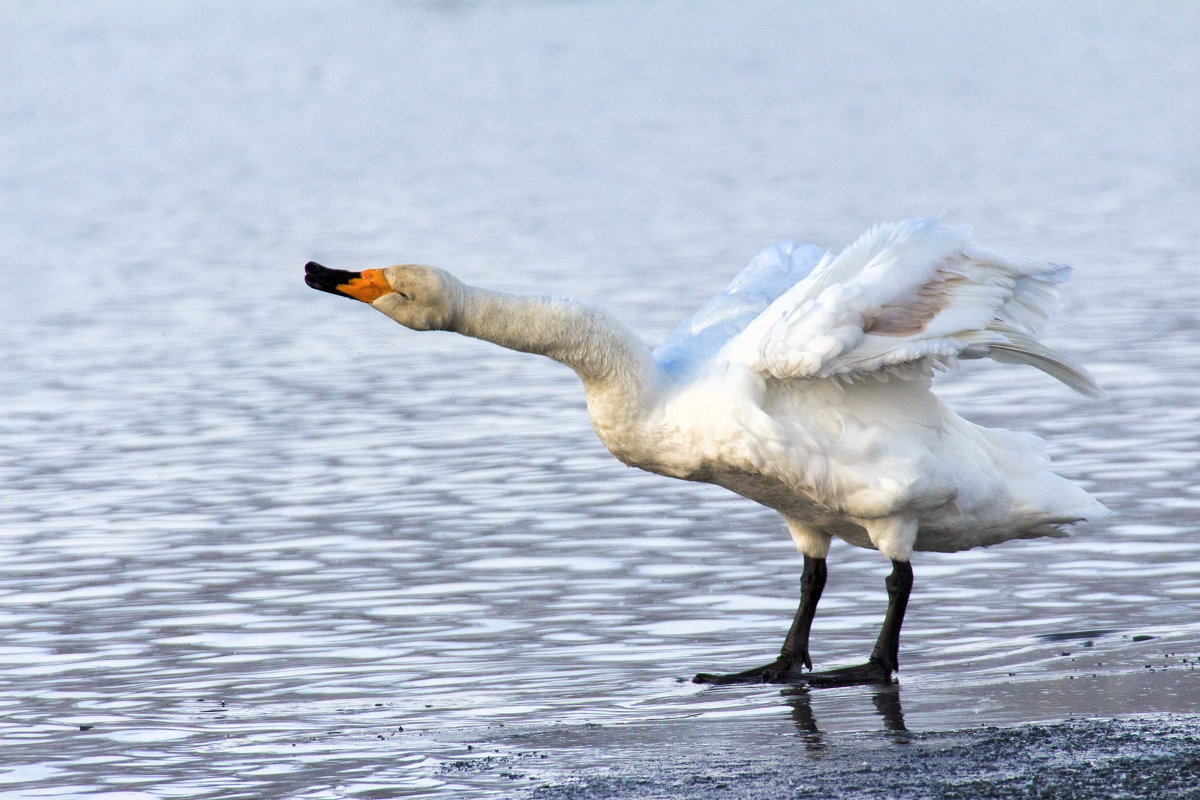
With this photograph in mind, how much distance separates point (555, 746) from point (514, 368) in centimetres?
854

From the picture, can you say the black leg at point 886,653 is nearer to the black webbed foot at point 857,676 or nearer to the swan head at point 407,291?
the black webbed foot at point 857,676

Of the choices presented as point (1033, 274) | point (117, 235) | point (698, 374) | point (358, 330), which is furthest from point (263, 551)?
point (117, 235)

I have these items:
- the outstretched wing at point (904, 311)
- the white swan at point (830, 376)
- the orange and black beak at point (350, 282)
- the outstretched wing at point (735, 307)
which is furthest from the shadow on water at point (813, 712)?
the orange and black beak at point (350, 282)

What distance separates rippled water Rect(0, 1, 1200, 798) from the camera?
7027mm

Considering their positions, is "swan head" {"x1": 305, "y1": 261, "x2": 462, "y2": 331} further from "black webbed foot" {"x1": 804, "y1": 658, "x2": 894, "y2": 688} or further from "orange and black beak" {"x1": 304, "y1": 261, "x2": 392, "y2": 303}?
"black webbed foot" {"x1": 804, "y1": 658, "x2": 894, "y2": 688}

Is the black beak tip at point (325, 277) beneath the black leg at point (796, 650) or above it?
above

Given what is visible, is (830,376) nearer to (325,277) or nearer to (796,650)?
(796,650)

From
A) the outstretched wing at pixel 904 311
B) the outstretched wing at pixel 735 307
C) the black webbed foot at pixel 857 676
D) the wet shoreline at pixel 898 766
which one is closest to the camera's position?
the wet shoreline at pixel 898 766

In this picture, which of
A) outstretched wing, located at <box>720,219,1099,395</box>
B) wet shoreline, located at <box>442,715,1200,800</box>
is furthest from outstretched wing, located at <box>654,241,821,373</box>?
wet shoreline, located at <box>442,715,1200,800</box>

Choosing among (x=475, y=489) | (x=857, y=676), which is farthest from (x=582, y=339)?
(x=475, y=489)

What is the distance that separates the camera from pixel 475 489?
436 inches

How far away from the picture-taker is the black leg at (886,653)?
7.35 meters

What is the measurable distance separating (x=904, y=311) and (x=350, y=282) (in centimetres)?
202

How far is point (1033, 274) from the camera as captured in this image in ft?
24.1
